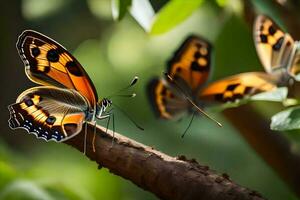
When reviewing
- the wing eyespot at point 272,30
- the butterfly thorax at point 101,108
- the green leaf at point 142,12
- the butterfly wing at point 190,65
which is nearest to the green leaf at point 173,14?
the green leaf at point 142,12

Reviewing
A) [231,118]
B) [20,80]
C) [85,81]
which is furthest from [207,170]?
[20,80]

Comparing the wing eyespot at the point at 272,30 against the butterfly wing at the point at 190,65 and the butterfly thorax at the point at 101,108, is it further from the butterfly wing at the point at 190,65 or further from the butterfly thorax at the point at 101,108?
the butterfly thorax at the point at 101,108

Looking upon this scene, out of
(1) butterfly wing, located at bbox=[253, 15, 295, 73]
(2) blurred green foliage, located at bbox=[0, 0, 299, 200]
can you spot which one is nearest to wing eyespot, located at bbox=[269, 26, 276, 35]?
(1) butterfly wing, located at bbox=[253, 15, 295, 73]

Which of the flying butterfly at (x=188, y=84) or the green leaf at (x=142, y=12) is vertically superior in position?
the green leaf at (x=142, y=12)

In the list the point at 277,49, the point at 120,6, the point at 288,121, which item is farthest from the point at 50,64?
the point at 277,49

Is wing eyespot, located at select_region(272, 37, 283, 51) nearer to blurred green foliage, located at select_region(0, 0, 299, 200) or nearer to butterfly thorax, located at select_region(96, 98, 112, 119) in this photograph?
blurred green foliage, located at select_region(0, 0, 299, 200)

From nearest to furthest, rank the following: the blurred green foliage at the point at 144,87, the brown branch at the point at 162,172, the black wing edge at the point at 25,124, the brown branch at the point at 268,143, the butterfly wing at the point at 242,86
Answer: the brown branch at the point at 162,172 → the black wing edge at the point at 25,124 → the butterfly wing at the point at 242,86 → the brown branch at the point at 268,143 → the blurred green foliage at the point at 144,87
